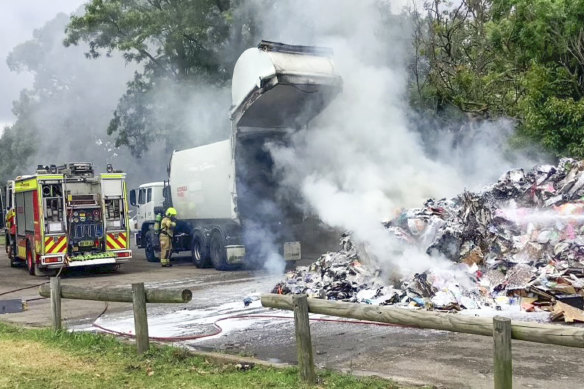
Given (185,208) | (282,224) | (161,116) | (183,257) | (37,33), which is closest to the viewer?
(282,224)

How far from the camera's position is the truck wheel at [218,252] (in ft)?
48.0

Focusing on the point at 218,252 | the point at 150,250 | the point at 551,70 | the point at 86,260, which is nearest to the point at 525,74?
the point at 551,70

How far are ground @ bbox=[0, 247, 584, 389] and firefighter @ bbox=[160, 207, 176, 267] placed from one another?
511 cm

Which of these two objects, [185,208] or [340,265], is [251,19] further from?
[340,265]

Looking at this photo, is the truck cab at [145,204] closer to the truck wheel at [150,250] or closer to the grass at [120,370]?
the truck wheel at [150,250]

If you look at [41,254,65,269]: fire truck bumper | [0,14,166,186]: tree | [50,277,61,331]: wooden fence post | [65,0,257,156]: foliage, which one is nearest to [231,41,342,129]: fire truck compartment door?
[41,254,65,269]: fire truck bumper

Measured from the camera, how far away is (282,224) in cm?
1425

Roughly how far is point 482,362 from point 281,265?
898 cm

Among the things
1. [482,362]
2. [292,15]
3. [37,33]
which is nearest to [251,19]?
[292,15]

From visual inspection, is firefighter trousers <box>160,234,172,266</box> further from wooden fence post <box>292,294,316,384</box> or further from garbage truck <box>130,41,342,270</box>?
wooden fence post <box>292,294,316,384</box>

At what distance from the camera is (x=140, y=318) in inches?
251

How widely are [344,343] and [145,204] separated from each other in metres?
14.3

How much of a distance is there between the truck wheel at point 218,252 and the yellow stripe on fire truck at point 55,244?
3500 millimetres

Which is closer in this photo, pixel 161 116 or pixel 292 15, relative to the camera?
pixel 292 15
